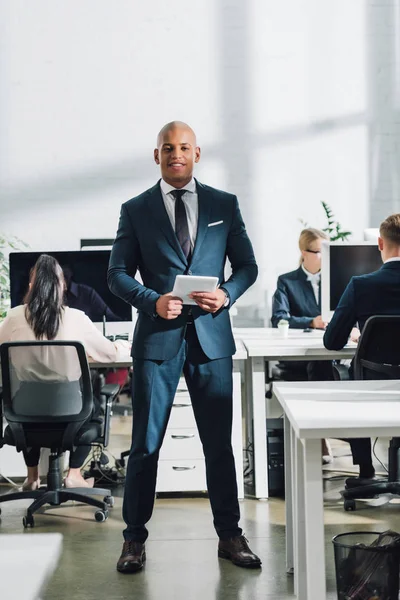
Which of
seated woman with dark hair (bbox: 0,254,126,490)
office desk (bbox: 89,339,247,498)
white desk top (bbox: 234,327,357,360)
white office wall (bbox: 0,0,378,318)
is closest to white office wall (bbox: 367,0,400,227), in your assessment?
white office wall (bbox: 0,0,378,318)

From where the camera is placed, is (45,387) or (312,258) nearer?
(45,387)

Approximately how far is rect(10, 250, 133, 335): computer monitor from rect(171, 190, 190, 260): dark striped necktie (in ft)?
4.50

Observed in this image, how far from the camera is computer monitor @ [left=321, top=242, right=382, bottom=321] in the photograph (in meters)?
4.40

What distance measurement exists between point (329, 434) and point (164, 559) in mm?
1353

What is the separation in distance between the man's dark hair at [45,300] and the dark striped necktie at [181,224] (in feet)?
3.20

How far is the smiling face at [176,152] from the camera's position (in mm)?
2816

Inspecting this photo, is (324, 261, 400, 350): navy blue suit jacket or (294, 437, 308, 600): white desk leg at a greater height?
(324, 261, 400, 350): navy blue suit jacket

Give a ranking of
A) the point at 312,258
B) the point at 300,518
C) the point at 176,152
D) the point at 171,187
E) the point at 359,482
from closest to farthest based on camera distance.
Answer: the point at 300,518, the point at 176,152, the point at 171,187, the point at 359,482, the point at 312,258

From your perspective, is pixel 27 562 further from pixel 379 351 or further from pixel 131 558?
pixel 379 351

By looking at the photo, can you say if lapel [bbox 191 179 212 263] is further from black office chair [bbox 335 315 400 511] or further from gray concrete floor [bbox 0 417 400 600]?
gray concrete floor [bbox 0 417 400 600]

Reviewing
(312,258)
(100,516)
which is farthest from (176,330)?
(312,258)

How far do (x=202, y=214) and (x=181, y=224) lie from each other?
84 millimetres

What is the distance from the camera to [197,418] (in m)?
2.95

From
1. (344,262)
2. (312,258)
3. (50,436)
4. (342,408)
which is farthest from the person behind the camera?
(312,258)
